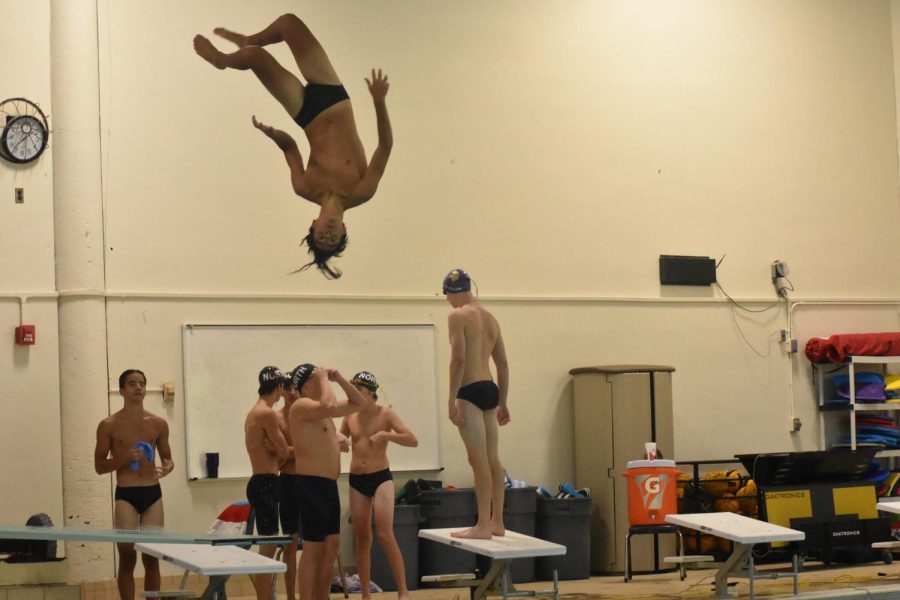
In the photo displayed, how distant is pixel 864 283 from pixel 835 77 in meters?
2.16

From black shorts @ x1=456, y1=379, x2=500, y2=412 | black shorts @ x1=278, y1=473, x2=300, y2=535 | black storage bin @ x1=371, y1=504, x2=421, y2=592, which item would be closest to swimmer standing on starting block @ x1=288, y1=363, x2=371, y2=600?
black shorts @ x1=278, y1=473, x2=300, y2=535

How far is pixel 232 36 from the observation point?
9930 millimetres

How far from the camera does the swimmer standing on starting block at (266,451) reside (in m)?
8.15

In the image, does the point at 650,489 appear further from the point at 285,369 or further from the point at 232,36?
the point at 232,36

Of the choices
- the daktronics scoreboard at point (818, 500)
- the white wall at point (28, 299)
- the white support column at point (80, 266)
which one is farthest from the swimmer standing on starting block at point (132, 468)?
the daktronics scoreboard at point (818, 500)

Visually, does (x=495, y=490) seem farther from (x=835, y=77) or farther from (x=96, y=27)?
(x=835, y=77)

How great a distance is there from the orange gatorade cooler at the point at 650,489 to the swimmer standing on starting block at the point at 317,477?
3.30m

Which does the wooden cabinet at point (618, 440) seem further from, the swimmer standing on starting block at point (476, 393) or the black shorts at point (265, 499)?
the black shorts at point (265, 499)

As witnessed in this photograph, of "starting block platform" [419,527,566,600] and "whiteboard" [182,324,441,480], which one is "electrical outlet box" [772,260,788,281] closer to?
"whiteboard" [182,324,441,480]

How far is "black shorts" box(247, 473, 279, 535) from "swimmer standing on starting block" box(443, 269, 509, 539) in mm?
1360

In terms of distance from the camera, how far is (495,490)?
8125 mm

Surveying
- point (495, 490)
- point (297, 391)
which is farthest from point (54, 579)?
point (495, 490)

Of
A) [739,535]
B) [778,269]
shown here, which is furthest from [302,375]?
[778,269]

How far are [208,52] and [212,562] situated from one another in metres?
5.21
